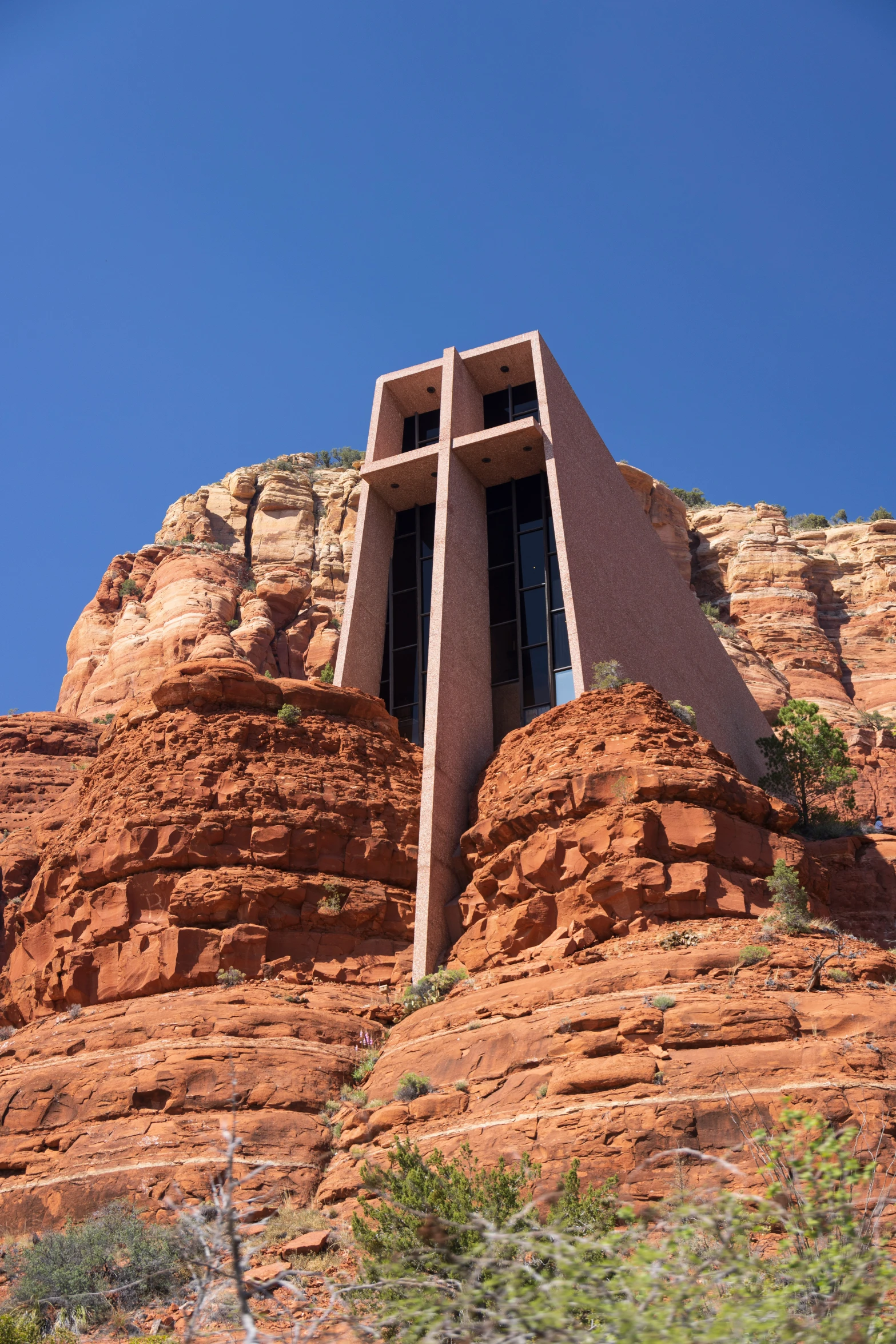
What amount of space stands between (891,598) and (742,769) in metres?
21.4

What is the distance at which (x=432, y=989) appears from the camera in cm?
1908

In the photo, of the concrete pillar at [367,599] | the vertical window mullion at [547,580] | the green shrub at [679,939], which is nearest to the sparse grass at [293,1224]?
the green shrub at [679,939]

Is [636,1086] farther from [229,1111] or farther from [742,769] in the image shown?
[742,769]

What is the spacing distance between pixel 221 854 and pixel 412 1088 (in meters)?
6.66

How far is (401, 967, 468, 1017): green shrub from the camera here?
1886 centimetres

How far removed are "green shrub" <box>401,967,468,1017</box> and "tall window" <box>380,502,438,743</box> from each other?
31.7ft

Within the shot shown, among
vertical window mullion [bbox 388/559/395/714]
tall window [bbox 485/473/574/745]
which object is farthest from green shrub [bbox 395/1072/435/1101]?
vertical window mullion [bbox 388/559/395/714]

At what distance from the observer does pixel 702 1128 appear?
12.9 meters

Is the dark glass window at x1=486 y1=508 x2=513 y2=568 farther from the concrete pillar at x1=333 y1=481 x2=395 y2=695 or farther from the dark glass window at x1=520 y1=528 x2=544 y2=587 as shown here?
the concrete pillar at x1=333 y1=481 x2=395 y2=695

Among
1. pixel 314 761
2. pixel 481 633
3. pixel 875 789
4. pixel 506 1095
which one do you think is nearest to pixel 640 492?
pixel 875 789

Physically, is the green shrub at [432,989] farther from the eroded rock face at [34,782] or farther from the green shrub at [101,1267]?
the eroded rock face at [34,782]

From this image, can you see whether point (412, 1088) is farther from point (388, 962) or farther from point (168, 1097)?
point (388, 962)

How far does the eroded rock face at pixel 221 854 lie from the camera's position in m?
20.0

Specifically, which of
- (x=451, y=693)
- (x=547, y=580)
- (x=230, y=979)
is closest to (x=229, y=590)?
(x=547, y=580)
